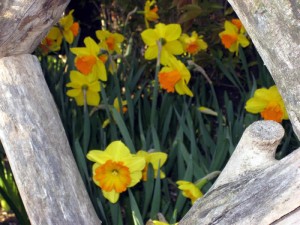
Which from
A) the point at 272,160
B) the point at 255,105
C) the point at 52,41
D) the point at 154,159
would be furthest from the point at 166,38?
the point at 272,160

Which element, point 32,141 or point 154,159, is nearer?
point 32,141

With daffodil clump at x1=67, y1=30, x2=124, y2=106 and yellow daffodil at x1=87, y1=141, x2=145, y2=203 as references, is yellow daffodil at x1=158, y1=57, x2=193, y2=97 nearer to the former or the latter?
daffodil clump at x1=67, y1=30, x2=124, y2=106

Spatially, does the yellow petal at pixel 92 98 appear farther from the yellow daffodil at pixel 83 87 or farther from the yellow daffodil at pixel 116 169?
the yellow daffodil at pixel 116 169

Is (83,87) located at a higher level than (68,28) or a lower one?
lower

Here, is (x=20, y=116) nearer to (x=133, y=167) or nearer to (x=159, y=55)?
(x=133, y=167)

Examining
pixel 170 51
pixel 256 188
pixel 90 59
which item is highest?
pixel 90 59

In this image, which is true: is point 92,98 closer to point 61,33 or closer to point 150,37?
point 150,37

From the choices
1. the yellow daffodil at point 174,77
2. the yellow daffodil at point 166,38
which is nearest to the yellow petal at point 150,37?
the yellow daffodil at point 166,38
